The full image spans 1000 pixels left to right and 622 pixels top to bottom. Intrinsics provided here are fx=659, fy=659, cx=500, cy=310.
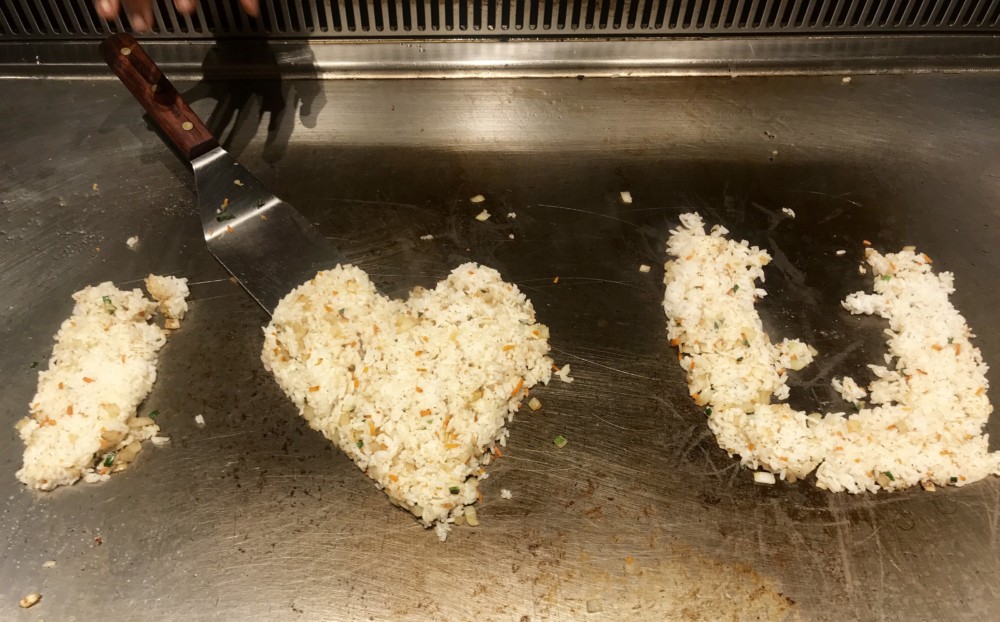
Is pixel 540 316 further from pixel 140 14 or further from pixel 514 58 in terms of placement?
pixel 140 14

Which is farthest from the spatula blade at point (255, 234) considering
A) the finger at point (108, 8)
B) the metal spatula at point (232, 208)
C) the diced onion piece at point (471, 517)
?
the diced onion piece at point (471, 517)

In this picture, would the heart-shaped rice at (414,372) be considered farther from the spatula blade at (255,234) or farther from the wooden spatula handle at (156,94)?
the wooden spatula handle at (156,94)

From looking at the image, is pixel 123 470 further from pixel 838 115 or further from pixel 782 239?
pixel 838 115

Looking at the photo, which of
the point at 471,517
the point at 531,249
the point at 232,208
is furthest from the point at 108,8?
the point at 471,517

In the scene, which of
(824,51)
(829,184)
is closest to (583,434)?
(829,184)

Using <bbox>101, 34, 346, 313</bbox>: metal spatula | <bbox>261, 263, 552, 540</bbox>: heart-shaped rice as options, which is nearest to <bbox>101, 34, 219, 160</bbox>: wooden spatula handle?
<bbox>101, 34, 346, 313</bbox>: metal spatula
